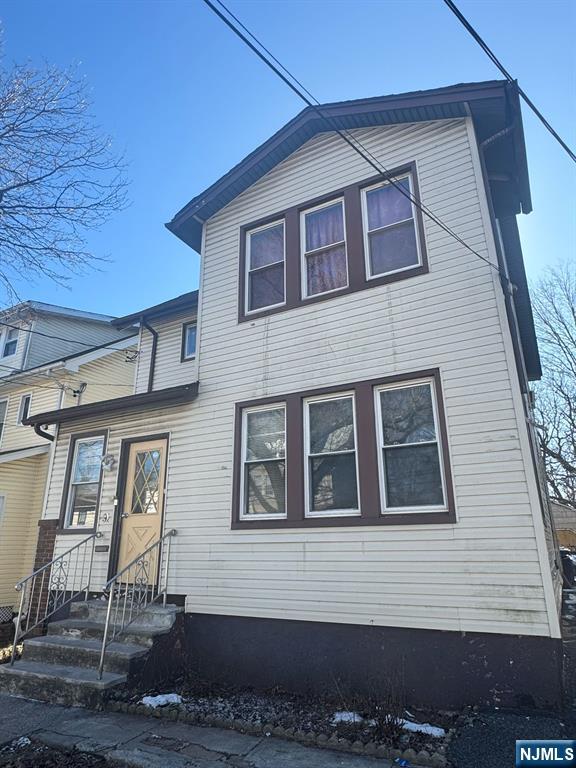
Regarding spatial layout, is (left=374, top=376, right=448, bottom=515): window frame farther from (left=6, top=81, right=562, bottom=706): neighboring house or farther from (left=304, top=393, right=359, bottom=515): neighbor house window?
(left=304, top=393, right=359, bottom=515): neighbor house window

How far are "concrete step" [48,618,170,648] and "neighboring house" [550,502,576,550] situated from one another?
23.4 m

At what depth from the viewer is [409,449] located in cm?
584

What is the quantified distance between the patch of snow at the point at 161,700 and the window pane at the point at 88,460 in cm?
408

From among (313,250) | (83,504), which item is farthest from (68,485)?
(313,250)

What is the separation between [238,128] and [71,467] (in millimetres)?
6510

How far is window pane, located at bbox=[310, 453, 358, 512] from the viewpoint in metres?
6.12

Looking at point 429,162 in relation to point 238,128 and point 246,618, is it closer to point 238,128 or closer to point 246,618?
point 238,128

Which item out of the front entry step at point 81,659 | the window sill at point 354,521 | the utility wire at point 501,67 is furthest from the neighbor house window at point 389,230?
the front entry step at point 81,659

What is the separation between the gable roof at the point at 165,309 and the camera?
35.9 ft

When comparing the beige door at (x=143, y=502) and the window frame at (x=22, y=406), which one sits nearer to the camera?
the beige door at (x=143, y=502)

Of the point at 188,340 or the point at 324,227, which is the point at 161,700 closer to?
the point at 324,227

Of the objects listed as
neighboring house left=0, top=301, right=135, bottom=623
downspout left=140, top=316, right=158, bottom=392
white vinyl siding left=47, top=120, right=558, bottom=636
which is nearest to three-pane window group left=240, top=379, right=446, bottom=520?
white vinyl siding left=47, top=120, right=558, bottom=636

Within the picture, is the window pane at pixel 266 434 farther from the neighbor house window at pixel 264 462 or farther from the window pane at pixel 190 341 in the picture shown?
the window pane at pixel 190 341

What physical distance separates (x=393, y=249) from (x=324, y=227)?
52.3 inches
